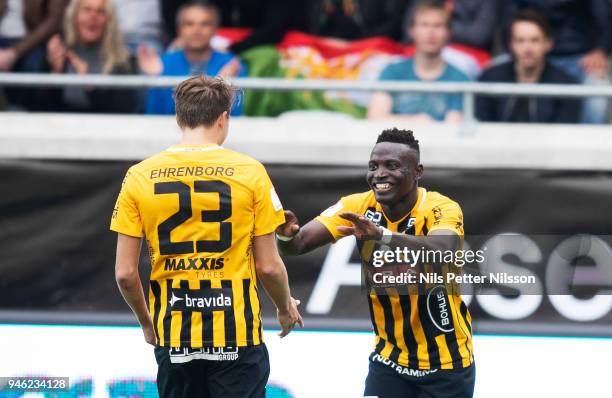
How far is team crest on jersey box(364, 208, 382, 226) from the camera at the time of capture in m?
5.34

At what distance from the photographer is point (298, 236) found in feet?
17.5

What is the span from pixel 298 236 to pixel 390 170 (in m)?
0.55

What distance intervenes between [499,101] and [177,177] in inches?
152

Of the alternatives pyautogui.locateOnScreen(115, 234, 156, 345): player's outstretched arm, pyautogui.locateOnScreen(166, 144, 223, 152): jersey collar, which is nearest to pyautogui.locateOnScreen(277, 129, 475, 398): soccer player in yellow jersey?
pyautogui.locateOnScreen(166, 144, 223, 152): jersey collar

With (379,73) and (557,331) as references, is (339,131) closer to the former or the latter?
(379,73)

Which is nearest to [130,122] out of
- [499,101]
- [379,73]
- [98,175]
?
[98,175]

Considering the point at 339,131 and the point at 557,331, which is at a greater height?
the point at 339,131

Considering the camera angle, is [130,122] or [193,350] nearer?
[193,350]

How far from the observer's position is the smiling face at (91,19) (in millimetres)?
8195

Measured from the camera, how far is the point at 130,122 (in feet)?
24.0

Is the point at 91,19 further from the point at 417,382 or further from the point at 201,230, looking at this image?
the point at 417,382

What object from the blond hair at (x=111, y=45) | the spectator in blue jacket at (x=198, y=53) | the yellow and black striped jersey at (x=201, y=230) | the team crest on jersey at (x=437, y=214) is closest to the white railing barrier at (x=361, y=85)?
the spectator in blue jacket at (x=198, y=53)

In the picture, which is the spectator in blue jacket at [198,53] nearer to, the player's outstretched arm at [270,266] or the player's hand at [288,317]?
the player's hand at [288,317]

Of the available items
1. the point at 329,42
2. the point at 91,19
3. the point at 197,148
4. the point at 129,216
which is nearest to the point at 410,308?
the point at 197,148
